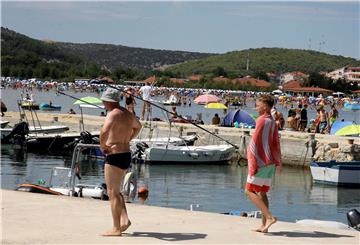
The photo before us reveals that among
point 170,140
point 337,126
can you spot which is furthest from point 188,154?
point 337,126

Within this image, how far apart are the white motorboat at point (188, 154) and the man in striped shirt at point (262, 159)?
67.9 feet

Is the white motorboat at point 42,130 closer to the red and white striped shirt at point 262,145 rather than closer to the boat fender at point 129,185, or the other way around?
the boat fender at point 129,185

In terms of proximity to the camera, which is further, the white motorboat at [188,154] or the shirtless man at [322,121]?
the shirtless man at [322,121]

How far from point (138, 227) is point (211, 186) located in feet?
52.4

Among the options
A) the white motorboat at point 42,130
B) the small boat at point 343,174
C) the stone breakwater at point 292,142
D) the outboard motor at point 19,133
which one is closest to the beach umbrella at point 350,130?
the stone breakwater at point 292,142

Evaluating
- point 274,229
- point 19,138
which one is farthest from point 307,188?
point 274,229

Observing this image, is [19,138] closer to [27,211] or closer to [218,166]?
[218,166]

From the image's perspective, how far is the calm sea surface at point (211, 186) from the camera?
2134 cm

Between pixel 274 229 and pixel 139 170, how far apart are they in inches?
753

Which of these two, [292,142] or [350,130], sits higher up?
[350,130]

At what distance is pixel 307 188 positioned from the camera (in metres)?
26.0

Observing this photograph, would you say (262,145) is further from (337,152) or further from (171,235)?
(337,152)

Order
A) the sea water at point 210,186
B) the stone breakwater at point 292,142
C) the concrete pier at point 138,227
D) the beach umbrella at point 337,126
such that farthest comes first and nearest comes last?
the beach umbrella at point 337,126 < the stone breakwater at point 292,142 < the sea water at point 210,186 < the concrete pier at point 138,227

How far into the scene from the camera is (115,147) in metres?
9.30
